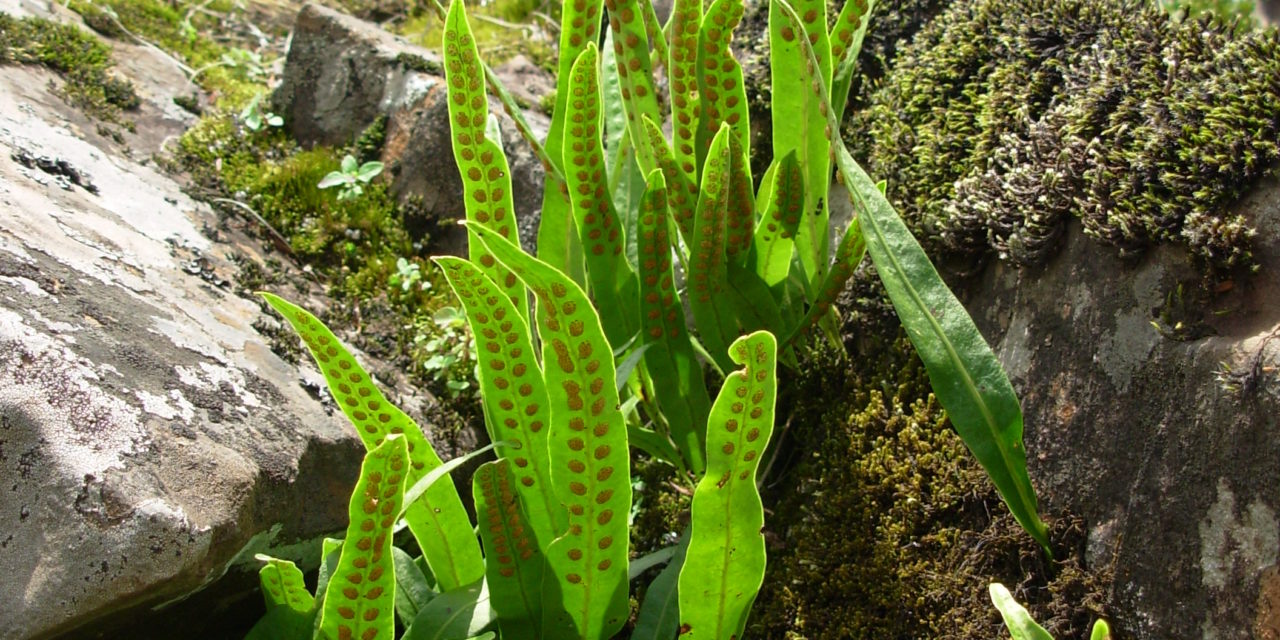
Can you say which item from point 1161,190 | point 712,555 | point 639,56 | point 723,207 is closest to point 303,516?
point 712,555

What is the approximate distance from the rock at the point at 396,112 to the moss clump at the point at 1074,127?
114 centimetres

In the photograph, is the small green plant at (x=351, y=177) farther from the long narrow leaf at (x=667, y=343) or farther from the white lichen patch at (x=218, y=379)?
Answer: the long narrow leaf at (x=667, y=343)

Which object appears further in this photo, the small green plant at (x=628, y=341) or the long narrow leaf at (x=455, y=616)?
the long narrow leaf at (x=455, y=616)

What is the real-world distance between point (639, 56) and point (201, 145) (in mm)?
1675

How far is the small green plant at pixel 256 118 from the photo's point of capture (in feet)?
10.3

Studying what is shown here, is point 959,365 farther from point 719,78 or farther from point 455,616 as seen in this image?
point 455,616

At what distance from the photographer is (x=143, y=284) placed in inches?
80.2

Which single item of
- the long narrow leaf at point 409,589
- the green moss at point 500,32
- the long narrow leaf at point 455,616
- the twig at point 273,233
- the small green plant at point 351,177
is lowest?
the long narrow leaf at point 409,589

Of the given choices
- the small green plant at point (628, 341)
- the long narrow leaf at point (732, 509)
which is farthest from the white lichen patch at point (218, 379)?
the long narrow leaf at point (732, 509)

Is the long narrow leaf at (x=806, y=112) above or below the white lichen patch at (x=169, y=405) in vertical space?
above

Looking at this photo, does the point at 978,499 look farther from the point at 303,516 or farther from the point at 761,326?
the point at 303,516

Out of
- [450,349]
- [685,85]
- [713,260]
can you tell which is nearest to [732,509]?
[713,260]

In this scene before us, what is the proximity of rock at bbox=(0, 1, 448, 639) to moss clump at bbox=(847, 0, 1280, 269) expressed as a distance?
1334 millimetres

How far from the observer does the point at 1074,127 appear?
5.79 feet
